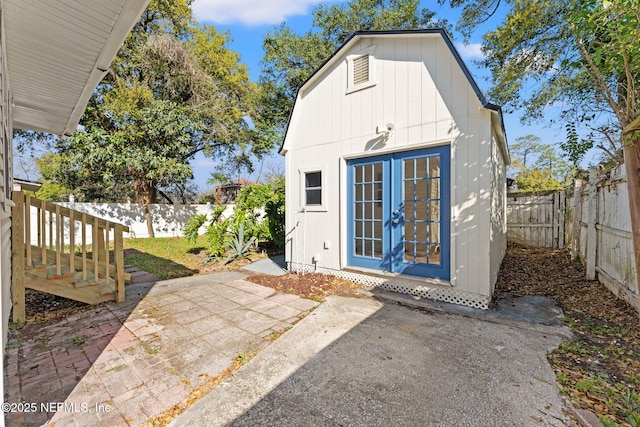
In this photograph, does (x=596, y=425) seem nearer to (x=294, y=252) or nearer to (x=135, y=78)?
(x=294, y=252)

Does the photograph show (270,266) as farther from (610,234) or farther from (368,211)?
(610,234)

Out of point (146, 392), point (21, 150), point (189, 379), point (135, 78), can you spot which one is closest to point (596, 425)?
point (189, 379)

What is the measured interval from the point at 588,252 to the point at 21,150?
63.5 ft

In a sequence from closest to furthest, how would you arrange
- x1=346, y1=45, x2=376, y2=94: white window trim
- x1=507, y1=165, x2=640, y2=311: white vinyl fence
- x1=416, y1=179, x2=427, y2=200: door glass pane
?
x1=507, y1=165, x2=640, y2=311: white vinyl fence → x1=416, y1=179, x2=427, y2=200: door glass pane → x1=346, y1=45, x2=376, y2=94: white window trim

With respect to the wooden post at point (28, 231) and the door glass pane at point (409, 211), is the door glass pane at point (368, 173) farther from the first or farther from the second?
the wooden post at point (28, 231)

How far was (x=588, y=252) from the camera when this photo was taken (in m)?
5.35

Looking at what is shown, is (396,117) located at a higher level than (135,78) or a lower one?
lower

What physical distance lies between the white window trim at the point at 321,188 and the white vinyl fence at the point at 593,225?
14.4ft

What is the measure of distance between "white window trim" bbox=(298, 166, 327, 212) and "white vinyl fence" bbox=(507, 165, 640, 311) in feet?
14.4

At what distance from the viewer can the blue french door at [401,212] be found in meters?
4.28

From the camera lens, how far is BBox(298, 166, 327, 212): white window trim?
5500 millimetres

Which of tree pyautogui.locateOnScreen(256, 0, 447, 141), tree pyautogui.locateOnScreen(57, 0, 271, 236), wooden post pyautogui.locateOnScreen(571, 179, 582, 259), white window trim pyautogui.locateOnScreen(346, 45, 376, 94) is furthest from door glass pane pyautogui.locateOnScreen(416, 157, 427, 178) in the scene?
tree pyautogui.locateOnScreen(256, 0, 447, 141)

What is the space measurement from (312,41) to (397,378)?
49.0ft

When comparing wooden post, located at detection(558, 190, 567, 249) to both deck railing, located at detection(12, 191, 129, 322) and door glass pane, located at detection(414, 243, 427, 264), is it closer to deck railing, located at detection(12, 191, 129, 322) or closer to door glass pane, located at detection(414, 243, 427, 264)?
door glass pane, located at detection(414, 243, 427, 264)
